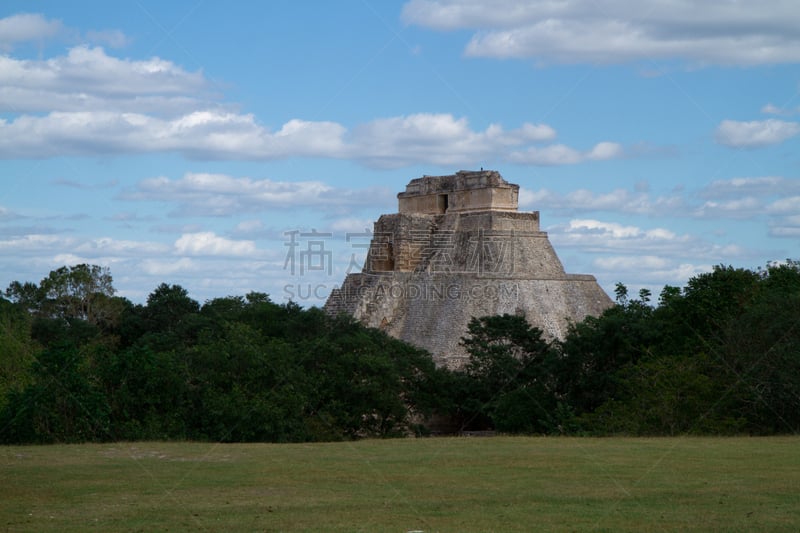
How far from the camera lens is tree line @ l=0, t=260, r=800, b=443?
2094 centimetres

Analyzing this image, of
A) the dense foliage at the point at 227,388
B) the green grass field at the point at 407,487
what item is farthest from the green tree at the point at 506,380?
the green grass field at the point at 407,487

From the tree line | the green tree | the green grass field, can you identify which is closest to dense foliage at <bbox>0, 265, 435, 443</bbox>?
the tree line

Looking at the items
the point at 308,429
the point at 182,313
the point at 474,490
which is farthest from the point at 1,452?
the point at 182,313

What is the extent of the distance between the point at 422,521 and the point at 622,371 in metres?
15.6

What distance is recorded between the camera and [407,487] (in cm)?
1288

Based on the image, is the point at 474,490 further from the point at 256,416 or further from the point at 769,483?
the point at 256,416

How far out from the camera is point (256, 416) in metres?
21.3

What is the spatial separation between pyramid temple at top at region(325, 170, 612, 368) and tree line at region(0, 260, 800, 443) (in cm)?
210

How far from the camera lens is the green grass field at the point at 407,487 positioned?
404 inches

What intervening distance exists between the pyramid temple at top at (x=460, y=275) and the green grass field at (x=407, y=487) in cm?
1516

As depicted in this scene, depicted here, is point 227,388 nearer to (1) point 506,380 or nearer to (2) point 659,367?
(1) point 506,380

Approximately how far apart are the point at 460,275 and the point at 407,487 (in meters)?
22.2

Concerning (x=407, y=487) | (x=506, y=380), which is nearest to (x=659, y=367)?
(x=506, y=380)

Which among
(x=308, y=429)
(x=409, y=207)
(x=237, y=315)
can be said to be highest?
(x=409, y=207)
